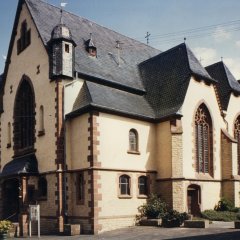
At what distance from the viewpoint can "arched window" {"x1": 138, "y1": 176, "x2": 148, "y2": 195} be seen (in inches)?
1063

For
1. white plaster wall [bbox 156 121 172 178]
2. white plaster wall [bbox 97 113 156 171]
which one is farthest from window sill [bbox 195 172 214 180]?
white plaster wall [bbox 97 113 156 171]

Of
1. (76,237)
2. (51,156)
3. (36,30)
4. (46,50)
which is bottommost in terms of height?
(76,237)

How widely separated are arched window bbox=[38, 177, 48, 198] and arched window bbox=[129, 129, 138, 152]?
605cm

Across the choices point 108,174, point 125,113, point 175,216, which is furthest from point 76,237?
point 125,113

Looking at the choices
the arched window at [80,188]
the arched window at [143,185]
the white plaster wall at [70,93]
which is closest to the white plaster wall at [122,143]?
the arched window at [143,185]

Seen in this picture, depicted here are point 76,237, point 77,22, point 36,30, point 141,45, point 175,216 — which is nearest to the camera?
point 76,237

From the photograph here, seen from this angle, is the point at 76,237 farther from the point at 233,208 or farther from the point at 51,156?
the point at 233,208

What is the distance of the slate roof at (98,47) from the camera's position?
28844 mm

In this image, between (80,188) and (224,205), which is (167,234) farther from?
(224,205)

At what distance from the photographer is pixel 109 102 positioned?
1030 inches

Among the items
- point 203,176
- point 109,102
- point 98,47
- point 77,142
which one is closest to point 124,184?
point 77,142

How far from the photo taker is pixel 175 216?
24.2 m

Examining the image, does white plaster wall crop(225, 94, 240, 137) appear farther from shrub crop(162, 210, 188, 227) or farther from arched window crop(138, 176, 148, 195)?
shrub crop(162, 210, 188, 227)

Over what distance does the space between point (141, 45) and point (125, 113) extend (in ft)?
45.6
